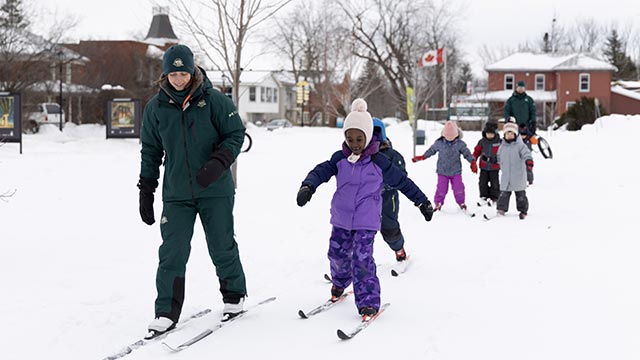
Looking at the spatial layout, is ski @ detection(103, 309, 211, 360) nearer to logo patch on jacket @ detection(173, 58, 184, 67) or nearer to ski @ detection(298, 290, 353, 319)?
ski @ detection(298, 290, 353, 319)

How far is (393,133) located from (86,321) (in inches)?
1245

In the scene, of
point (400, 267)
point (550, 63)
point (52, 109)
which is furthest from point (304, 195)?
point (550, 63)

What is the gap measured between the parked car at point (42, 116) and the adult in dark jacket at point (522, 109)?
82.8 feet

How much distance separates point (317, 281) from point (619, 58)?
82.3 m

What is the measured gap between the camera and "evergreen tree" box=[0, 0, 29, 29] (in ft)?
104

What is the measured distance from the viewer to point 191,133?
4.59 m

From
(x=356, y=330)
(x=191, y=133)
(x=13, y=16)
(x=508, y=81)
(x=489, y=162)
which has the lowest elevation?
(x=356, y=330)

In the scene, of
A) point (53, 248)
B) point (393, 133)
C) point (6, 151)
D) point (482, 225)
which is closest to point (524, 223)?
point (482, 225)

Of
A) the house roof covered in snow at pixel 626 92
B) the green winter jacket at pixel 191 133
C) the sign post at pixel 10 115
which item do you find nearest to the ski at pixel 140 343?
the green winter jacket at pixel 191 133

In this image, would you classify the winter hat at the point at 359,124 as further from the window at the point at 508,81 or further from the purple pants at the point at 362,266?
the window at the point at 508,81

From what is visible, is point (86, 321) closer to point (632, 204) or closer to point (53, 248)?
point (53, 248)

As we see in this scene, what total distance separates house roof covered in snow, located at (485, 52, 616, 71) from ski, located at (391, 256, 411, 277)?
58.7 meters

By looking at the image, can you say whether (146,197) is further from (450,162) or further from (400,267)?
(450,162)

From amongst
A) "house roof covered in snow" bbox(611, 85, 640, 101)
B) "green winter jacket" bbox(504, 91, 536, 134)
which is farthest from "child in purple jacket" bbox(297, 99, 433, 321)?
"house roof covered in snow" bbox(611, 85, 640, 101)
